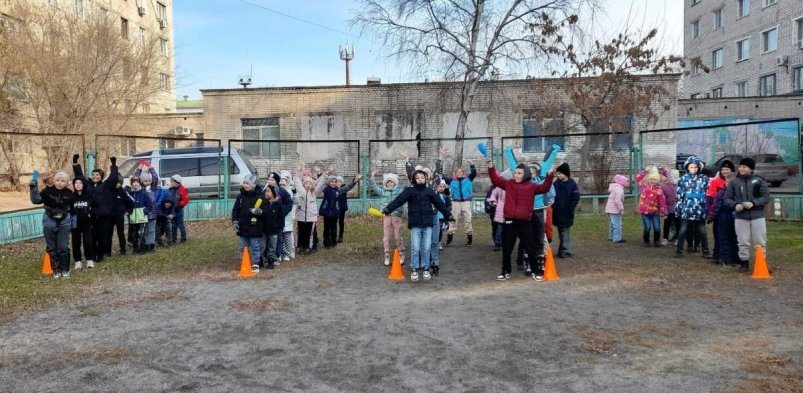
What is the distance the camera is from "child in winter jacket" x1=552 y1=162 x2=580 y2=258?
9781 millimetres

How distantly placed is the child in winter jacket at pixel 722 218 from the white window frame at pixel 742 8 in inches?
1570

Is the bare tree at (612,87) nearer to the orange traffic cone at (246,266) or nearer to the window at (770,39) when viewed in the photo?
the orange traffic cone at (246,266)

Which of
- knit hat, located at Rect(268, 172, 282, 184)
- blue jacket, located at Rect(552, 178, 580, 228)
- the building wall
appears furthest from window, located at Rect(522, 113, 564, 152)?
the building wall

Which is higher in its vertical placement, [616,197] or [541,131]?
[541,131]

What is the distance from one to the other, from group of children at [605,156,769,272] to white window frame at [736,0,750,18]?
37994 millimetres

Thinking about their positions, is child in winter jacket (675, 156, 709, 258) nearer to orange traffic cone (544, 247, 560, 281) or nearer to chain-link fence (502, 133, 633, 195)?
orange traffic cone (544, 247, 560, 281)

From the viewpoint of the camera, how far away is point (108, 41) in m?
26.1

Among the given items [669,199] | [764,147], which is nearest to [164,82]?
[669,199]

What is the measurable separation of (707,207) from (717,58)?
42.3m

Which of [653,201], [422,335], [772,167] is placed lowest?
[422,335]

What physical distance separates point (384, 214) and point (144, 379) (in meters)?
4.87

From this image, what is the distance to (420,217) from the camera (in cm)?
823

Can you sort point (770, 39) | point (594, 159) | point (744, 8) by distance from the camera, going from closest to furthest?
point (594, 159) → point (770, 39) → point (744, 8)

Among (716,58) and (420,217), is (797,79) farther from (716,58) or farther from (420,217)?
(420,217)
